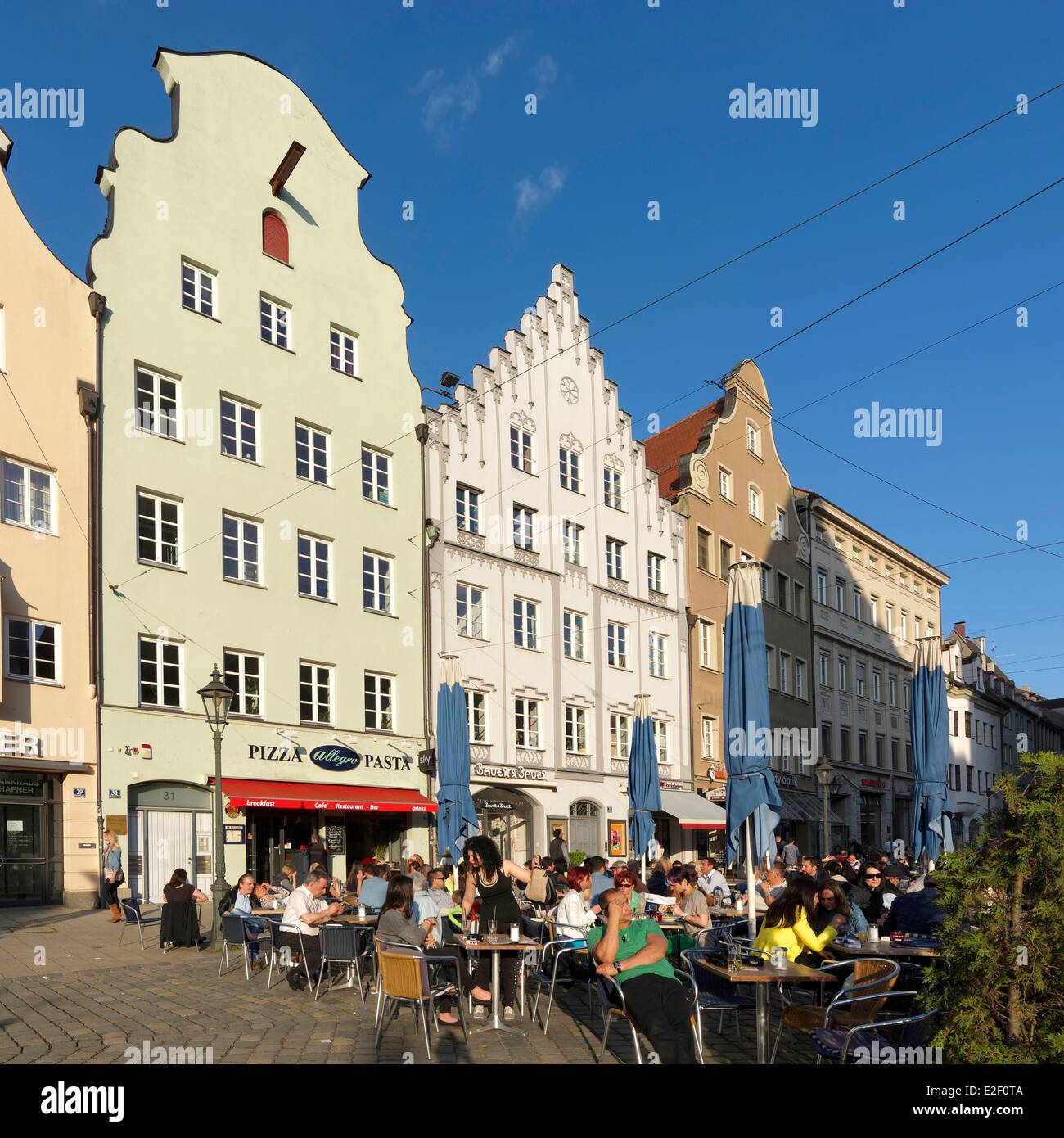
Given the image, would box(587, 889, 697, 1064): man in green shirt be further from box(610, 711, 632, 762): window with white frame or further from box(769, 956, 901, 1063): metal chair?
box(610, 711, 632, 762): window with white frame

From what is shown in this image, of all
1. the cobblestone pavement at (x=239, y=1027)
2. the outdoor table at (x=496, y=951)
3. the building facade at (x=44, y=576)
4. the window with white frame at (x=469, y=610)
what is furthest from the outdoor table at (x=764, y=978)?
the window with white frame at (x=469, y=610)

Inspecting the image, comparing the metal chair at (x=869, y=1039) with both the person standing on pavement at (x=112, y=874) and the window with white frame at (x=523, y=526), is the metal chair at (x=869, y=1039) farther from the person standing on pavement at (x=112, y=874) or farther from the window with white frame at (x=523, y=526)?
the window with white frame at (x=523, y=526)

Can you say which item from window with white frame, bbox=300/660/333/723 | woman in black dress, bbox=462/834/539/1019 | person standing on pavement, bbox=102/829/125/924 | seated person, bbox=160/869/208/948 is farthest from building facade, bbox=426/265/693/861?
woman in black dress, bbox=462/834/539/1019

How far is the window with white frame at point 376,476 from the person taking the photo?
32094 mm

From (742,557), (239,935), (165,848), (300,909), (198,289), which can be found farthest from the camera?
(742,557)

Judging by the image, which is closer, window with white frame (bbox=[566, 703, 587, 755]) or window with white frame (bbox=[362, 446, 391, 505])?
window with white frame (bbox=[362, 446, 391, 505])

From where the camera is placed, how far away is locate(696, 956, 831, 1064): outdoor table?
9.15m

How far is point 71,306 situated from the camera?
2569cm

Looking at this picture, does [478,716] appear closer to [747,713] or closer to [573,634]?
[573,634]

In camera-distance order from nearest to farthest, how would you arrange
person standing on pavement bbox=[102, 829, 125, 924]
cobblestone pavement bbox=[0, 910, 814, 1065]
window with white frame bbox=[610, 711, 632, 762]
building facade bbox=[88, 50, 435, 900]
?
cobblestone pavement bbox=[0, 910, 814, 1065], person standing on pavement bbox=[102, 829, 125, 924], building facade bbox=[88, 50, 435, 900], window with white frame bbox=[610, 711, 632, 762]

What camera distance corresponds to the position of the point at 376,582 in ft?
105

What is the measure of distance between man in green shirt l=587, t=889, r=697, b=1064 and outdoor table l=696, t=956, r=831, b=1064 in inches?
20.5

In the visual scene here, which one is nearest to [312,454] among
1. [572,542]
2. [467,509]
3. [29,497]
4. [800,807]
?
[467,509]

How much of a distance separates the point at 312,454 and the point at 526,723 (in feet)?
31.5
